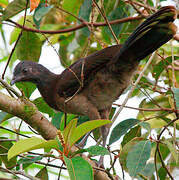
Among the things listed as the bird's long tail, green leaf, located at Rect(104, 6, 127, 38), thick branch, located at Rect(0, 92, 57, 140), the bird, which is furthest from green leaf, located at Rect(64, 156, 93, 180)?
green leaf, located at Rect(104, 6, 127, 38)

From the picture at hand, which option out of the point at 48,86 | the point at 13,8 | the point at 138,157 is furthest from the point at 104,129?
the point at 13,8

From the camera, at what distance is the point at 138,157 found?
7.36 feet

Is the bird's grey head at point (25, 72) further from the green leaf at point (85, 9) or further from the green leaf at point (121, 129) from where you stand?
the green leaf at point (121, 129)

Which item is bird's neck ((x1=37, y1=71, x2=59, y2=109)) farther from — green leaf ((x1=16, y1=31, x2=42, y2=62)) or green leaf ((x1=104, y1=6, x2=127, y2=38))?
green leaf ((x1=104, y1=6, x2=127, y2=38))

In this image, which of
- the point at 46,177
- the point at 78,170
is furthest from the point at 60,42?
the point at 78,170

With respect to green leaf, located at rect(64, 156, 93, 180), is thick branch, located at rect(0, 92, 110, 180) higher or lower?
higher

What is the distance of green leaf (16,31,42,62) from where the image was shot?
3.06 m

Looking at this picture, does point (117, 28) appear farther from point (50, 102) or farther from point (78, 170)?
point (78, 170)

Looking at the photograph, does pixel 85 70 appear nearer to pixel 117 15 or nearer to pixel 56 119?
pixel 56 119

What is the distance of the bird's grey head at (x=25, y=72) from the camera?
3.38 meters

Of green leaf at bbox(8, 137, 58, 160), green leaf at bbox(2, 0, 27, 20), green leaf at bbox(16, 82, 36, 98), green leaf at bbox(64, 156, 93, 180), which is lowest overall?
green leaf at bbox(64, 156, 93, 180)

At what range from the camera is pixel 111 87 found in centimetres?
344

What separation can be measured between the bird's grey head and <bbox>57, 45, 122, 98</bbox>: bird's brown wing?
0.99 feet

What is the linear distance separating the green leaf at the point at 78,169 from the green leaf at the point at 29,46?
1.59 meters
